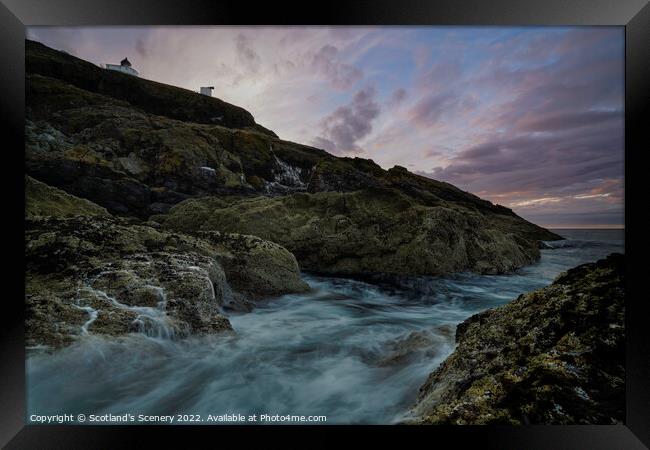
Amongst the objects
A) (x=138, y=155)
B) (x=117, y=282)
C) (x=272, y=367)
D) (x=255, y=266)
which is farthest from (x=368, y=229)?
(x=138, y=155)

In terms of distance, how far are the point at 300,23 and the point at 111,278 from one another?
3.45 m

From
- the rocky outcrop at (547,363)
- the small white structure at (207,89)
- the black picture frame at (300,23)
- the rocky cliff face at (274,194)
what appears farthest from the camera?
the rocky cliff face at (274,194)

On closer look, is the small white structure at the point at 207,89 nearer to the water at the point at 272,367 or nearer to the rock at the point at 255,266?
the rock at the point at 255,266

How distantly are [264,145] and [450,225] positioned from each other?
4.70m

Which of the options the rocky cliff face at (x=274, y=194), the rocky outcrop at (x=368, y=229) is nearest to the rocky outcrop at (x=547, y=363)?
the rocky cliff face at (x=274, y=194)

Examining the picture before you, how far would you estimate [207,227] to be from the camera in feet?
16.0

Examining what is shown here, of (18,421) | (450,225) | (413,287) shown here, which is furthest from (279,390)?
(450,225)

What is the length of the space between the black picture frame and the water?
0.54 feet

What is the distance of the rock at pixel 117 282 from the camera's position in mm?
2596

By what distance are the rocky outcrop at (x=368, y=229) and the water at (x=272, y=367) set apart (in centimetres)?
111

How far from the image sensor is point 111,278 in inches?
116

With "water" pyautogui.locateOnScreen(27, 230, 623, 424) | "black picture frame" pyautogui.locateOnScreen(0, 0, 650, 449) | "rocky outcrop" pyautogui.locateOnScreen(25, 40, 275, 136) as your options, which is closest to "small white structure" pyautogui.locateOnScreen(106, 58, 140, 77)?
"rocky outcrop" pyautogui.locateOnScreen(25, 40, 275, 136)

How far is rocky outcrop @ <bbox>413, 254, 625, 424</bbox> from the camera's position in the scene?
2002mm

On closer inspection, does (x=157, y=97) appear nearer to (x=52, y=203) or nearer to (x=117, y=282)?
Answer: (x=52, y=203)
